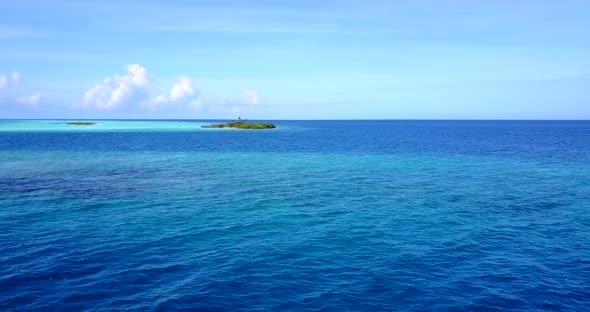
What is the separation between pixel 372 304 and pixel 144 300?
9.77 m

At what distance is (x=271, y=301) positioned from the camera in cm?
1683

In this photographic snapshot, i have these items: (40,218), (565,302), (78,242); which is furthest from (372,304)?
(40,218)

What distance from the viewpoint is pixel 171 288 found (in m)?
17.7

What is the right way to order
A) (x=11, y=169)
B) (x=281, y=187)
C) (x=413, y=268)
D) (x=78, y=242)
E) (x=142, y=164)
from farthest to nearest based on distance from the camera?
(x=142, y=164), (x=11, y=169), (x=281, y=187), (x=78, y=242), (x=413, y=268)

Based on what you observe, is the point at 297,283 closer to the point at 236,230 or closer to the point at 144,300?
the point at 144,300

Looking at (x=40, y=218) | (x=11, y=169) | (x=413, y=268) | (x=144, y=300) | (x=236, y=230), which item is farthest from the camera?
(x=11, y=169)

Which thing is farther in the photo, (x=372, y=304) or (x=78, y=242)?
(x=78, y=242)

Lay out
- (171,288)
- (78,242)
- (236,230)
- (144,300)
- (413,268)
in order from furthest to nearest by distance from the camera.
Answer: (236,230), (78,242), (413,268), (171,288), (144,300)

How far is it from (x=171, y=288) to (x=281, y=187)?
23966 millimetres

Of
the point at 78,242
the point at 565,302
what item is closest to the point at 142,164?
the point at 78,242

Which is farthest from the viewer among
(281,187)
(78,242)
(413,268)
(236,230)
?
(281,187)

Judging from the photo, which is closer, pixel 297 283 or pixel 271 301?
pixel 271 301

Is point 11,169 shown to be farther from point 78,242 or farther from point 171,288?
point 171,288

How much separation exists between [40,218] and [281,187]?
70.5 feet
